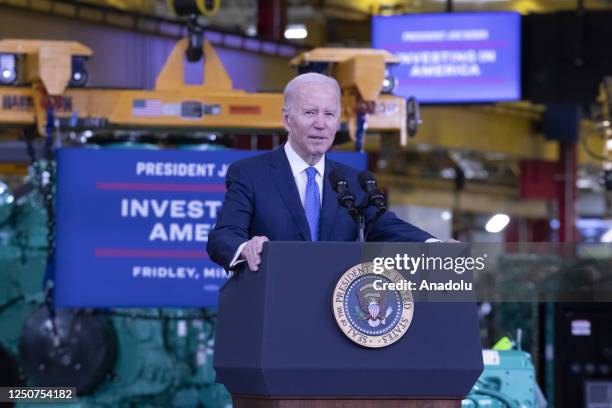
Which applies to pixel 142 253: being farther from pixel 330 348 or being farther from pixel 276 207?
pixel 330 348

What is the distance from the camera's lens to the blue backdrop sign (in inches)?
303

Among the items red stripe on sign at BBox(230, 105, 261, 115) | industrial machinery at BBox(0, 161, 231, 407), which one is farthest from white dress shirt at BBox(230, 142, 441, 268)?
industrial machinery at BBox(0, 161, 231, 407)

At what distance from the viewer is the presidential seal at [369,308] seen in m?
3.54

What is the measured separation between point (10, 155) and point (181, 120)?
535 cm

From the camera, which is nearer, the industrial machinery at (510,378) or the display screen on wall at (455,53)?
the industrial machinery at (510,378)

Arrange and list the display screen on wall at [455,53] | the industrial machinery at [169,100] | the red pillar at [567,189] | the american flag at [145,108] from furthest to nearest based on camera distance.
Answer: the red pillar at [567,189] < the display screen on wall at [455,53] < the american flag at [145,108] < the industrial machinery at [169,100]

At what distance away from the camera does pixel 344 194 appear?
3.86 m

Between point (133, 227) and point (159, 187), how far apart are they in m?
0.26

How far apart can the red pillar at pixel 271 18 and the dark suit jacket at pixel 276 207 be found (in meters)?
12.0

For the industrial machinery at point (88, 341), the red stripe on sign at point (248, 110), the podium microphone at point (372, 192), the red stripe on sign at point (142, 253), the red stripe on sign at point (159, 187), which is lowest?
the industrial machinery at point (88, 341)

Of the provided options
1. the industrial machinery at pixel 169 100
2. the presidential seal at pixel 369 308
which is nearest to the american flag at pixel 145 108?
the industrial machinery at pixel 169 100

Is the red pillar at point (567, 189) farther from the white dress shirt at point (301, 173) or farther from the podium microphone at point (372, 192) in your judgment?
the podium microphone at point (372, 192)

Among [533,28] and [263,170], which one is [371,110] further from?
[533,28]

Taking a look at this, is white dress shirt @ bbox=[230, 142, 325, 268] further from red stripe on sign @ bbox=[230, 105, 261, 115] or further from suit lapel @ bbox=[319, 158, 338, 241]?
red stripe on sign @ bbox=[230, 105, 261, 115]
